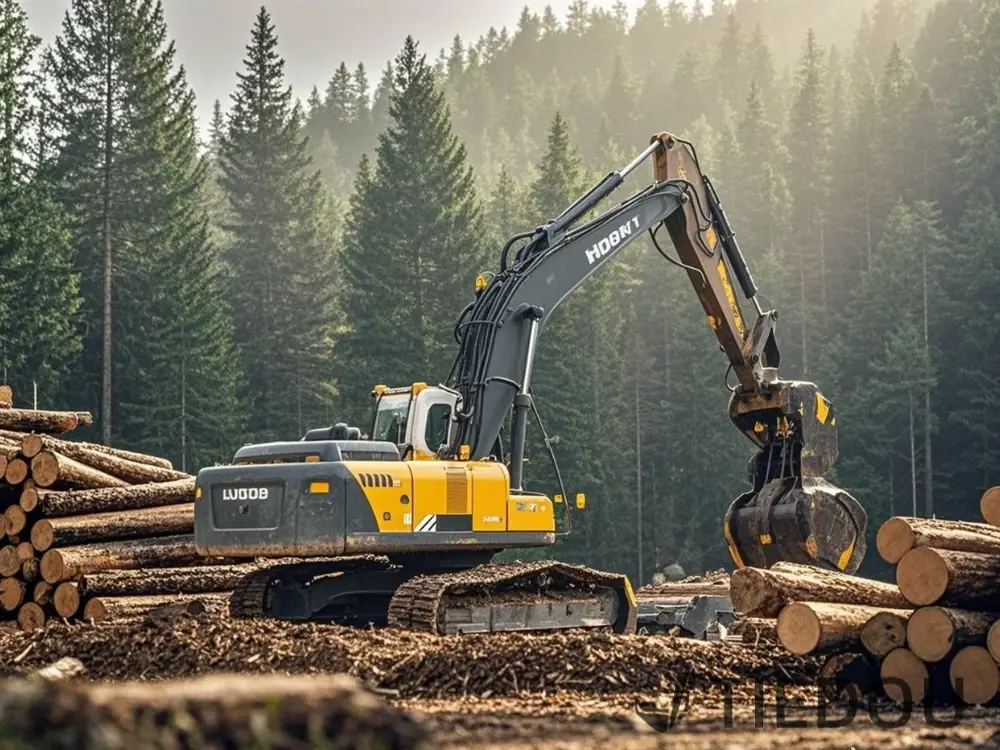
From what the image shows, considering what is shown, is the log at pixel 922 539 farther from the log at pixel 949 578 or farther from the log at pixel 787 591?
the log at pixel 787 591

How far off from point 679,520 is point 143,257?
2605cm

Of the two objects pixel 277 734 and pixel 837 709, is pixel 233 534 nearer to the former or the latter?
pixel 837 709

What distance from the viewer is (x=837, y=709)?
34.6 ft

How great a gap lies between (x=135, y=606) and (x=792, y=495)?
27.5 feet

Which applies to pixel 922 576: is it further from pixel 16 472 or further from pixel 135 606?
pixel 16 472

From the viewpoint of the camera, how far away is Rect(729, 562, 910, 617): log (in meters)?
12.3

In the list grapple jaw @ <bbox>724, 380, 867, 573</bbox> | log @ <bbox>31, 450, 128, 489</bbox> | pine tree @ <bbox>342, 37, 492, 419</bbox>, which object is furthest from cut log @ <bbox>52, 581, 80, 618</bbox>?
pine tree @ <bbox>342, 37, 492, 419</bbox>

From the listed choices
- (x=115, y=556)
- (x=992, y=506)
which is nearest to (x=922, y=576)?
(x=992, y=506)

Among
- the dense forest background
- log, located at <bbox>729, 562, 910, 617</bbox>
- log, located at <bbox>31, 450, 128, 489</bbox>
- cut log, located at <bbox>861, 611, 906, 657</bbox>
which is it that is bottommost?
cut log, located at <bbox>861, 611, 906, 657</bbox>

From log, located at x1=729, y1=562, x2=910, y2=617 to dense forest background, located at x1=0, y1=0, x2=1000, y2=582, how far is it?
76.9 feet

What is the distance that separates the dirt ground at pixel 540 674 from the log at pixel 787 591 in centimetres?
46

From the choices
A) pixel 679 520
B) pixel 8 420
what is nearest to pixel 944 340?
pixel 679 520

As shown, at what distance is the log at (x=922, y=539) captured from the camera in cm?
1206

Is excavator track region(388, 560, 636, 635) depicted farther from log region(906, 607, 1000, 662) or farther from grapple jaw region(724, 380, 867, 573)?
log region(906, 607, 1000, 662)
